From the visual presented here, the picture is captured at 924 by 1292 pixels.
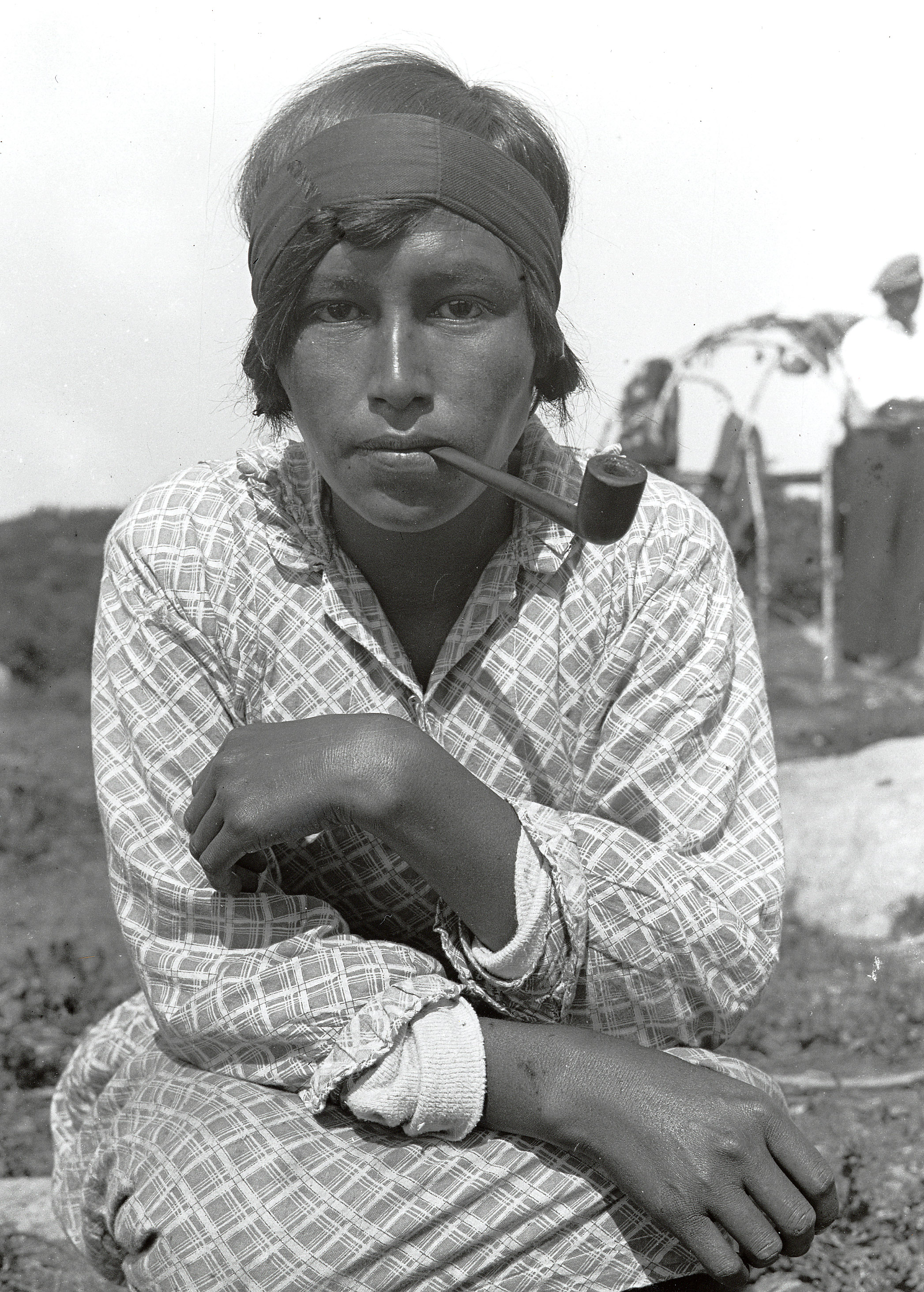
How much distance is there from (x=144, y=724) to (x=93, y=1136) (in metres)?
0.69

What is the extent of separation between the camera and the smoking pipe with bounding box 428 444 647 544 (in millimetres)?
1753

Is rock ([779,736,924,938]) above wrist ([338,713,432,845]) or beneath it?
beneath

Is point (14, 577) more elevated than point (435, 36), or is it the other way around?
point (435, 36)

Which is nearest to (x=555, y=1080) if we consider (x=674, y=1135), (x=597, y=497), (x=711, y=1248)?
(x=674, y=1135)

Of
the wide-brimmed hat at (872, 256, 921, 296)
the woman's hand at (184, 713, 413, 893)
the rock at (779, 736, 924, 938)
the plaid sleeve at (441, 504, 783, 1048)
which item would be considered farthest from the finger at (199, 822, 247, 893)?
the wide-brimmed hat at (872, 256, 921, 296)

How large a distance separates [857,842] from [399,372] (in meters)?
2.68

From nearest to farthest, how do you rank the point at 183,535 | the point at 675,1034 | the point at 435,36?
the point at 675,1034 < the point at 183,535 < the point at 435,36

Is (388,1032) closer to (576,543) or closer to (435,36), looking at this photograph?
(576,543)

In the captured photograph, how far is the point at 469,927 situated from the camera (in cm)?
193

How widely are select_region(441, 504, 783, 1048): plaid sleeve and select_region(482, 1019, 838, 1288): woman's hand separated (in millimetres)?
95

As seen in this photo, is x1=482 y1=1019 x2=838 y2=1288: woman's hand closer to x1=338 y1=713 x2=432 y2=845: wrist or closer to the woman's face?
x1=338 y1=713 x2=432 y2=845: wrist

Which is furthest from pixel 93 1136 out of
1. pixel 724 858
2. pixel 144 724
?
pixel 724 858

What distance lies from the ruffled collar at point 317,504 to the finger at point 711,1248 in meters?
0.93

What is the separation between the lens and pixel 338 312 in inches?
77.6
